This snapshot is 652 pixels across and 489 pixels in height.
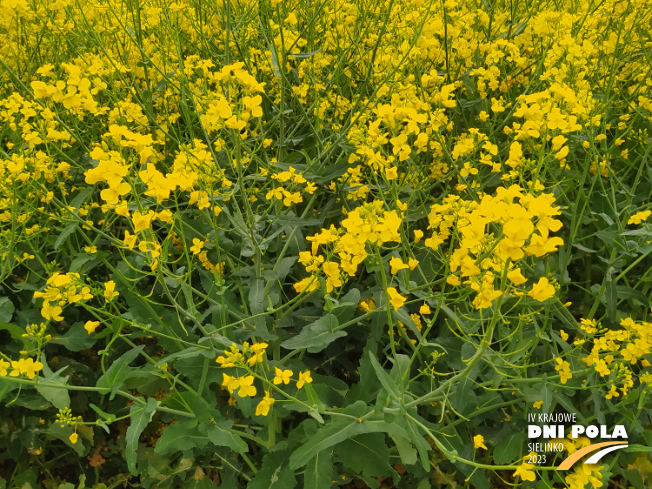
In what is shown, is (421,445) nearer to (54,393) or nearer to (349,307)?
(349,307)

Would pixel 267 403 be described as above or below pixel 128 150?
below

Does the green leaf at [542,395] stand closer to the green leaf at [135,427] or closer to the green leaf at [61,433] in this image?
the green leaf at [135,427]

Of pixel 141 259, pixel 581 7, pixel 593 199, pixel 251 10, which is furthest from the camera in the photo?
pixel 581 7

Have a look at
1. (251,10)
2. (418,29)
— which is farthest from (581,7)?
(251,10)

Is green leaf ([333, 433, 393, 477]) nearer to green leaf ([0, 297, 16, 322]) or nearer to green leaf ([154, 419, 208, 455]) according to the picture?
green leaf ([154, 419, 208, 455])

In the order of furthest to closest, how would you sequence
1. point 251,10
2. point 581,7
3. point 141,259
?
point 581,7 → point 251,10 → point 141,259

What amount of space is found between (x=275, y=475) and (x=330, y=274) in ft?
2.80

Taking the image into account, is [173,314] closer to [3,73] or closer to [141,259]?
[141,259]

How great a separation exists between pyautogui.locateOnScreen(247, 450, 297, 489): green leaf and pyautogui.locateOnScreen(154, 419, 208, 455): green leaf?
0.82 feet

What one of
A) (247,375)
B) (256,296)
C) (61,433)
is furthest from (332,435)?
(61,433)

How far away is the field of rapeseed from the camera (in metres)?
1.46

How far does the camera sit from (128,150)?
2188mm

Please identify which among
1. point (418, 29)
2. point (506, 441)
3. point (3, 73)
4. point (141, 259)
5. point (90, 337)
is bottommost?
point (506, 441)

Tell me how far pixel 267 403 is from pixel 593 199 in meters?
2.11
